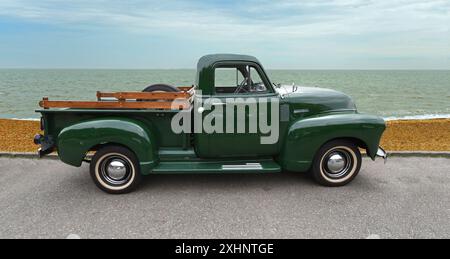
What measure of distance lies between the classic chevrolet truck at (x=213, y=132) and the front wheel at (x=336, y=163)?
0.01m

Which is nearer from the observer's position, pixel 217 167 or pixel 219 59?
pixel 217 167

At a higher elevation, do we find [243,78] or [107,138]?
[243,78]

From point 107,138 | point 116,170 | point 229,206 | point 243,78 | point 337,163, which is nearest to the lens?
point 229,206

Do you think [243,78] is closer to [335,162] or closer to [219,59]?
[219,59]

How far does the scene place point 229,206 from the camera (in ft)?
11.9

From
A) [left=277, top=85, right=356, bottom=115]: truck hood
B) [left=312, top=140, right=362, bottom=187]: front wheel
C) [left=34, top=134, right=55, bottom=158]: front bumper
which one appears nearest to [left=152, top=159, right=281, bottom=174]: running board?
[left=312, top=140, right=362, bottom=187]: front wheel

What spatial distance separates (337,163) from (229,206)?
179 centimetres

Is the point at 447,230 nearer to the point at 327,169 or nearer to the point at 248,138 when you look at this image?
the point at 327,169

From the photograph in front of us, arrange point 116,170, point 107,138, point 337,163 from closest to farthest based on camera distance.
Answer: point 107,138 → point 116,170 → point 337,163

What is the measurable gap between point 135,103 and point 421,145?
623 centimetres

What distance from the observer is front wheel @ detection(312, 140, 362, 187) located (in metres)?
4.11

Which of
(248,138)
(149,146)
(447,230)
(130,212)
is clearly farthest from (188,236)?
(447,230)

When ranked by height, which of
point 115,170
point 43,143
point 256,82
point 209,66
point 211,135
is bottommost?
point 115,170

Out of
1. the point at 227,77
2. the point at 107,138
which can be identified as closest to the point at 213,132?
the point at 227,77
